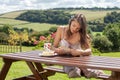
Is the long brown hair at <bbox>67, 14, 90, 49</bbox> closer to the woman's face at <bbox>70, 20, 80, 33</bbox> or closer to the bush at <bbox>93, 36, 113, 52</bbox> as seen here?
the woman's face at <bbox>70, 20, 80, 33</bbox>

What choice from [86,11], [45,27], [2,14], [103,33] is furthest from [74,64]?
[2,14]

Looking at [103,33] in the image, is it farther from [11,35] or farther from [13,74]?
[13,74]

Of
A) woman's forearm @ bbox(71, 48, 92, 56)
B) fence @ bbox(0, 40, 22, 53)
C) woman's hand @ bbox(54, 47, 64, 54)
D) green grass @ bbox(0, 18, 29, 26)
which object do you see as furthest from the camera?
green grass @ bbox(0, 18, 29, 26)

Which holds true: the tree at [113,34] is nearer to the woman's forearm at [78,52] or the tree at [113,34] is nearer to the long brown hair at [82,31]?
the long brown hair at [82,31]

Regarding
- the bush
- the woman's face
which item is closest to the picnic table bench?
the woman's face

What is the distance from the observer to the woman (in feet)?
14.6

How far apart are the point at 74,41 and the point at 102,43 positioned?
30.4m

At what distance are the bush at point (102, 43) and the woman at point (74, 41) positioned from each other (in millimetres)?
27586

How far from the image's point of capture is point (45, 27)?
3584 cm

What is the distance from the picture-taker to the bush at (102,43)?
109ft

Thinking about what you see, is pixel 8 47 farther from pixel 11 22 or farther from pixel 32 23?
pixel 11 22

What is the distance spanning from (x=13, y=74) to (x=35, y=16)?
105 ft

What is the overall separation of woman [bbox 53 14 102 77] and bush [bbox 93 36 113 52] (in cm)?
2759

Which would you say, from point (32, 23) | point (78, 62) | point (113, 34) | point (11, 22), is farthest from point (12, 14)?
point (78, 62)
